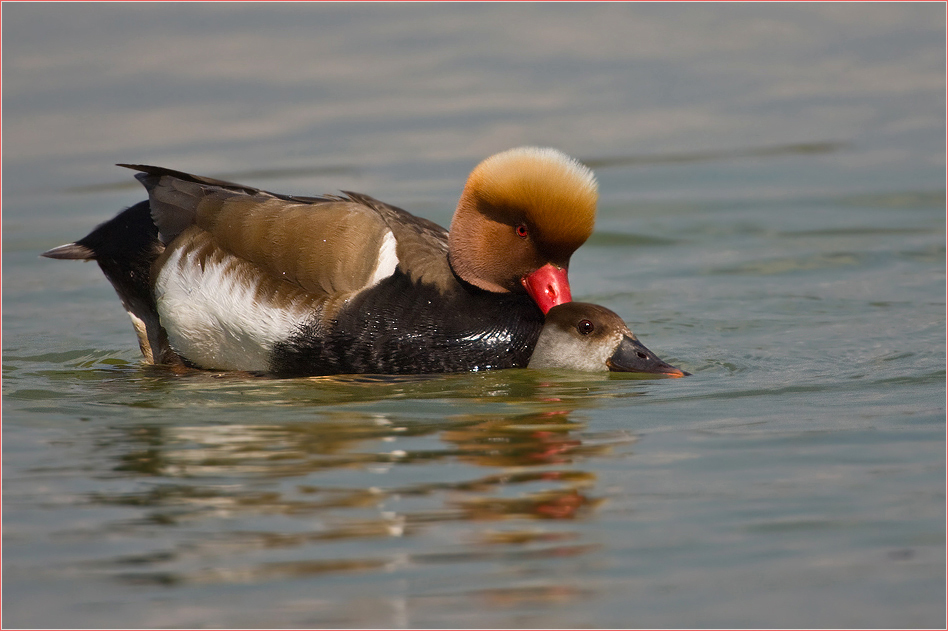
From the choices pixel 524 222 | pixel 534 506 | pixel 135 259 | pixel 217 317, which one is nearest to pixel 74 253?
pixel 135 259

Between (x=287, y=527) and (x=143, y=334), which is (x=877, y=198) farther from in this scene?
(x=287, y=527)

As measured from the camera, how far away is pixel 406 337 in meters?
6.66

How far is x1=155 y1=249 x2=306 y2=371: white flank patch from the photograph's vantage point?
265 inches

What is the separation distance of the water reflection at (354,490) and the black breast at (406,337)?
333 millimetres

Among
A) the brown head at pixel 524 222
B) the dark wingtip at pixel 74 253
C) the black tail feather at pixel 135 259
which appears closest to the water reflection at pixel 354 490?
the brown head at pixel 524 222

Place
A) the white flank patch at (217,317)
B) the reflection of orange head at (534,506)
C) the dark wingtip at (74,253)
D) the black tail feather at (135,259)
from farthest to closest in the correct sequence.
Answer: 1. the dark wingtip at (74,253)
2. the black tail feather at (135,259)
3. the white flank patch at (217,317)
4. the reflection of orange head at (534,506)

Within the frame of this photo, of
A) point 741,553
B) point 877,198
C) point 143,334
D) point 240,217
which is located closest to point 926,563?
point 741,553

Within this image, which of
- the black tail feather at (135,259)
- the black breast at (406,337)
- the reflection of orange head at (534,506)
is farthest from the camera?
the black tail feather at (135,259)

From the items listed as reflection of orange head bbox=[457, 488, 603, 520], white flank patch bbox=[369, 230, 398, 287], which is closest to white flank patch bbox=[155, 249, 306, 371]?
white flank patch bbox=[369, 230, 398, 287]

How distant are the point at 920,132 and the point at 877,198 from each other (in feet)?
5.79

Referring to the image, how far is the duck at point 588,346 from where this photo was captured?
6844 millimetres

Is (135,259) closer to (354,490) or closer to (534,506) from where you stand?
(354,490)

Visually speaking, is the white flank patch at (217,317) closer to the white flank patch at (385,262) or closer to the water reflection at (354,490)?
the white flank patch at (385,262)

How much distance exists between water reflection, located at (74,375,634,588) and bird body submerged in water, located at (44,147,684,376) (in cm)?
42
